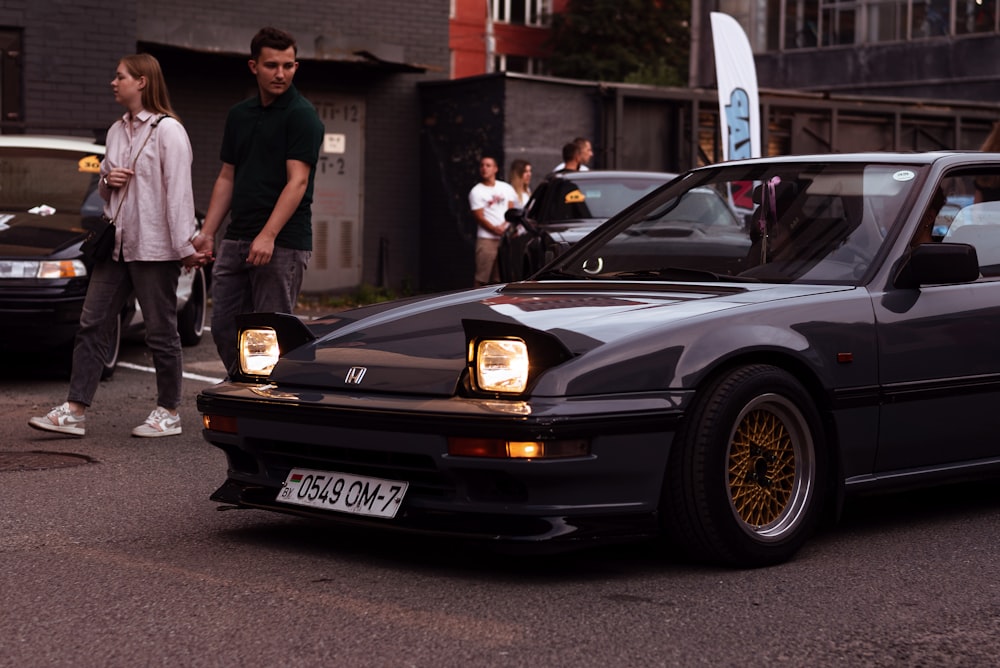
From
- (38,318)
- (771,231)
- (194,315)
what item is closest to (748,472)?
(771,231)

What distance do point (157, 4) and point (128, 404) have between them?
32.8ft

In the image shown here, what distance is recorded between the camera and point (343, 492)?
467cm

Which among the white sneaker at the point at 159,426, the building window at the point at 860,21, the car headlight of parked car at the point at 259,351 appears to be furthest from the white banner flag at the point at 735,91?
the building window at the point at 860,21

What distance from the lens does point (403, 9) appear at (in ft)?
66.5

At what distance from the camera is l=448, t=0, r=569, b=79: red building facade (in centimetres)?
5216

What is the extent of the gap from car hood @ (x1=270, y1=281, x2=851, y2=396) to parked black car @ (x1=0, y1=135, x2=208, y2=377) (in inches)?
164

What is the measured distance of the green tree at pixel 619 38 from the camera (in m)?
49.3

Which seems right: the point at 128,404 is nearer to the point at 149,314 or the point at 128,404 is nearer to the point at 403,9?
the point at 149,314

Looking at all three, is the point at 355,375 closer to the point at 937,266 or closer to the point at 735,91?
the point at 937,266

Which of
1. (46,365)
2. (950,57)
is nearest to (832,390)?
(46,365)

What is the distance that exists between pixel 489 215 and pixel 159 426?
761cm

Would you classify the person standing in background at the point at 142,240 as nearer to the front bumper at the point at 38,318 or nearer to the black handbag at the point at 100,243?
the black handbag at the point at 100,243

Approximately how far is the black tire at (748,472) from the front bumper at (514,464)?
0.27ft

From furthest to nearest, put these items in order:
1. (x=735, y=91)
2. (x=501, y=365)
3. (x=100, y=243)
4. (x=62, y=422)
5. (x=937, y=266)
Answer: (x=735, y=91) < (x=62, y=422) < (x=100, y=243) < (x=937, y=266) < (x=501, y=365)
